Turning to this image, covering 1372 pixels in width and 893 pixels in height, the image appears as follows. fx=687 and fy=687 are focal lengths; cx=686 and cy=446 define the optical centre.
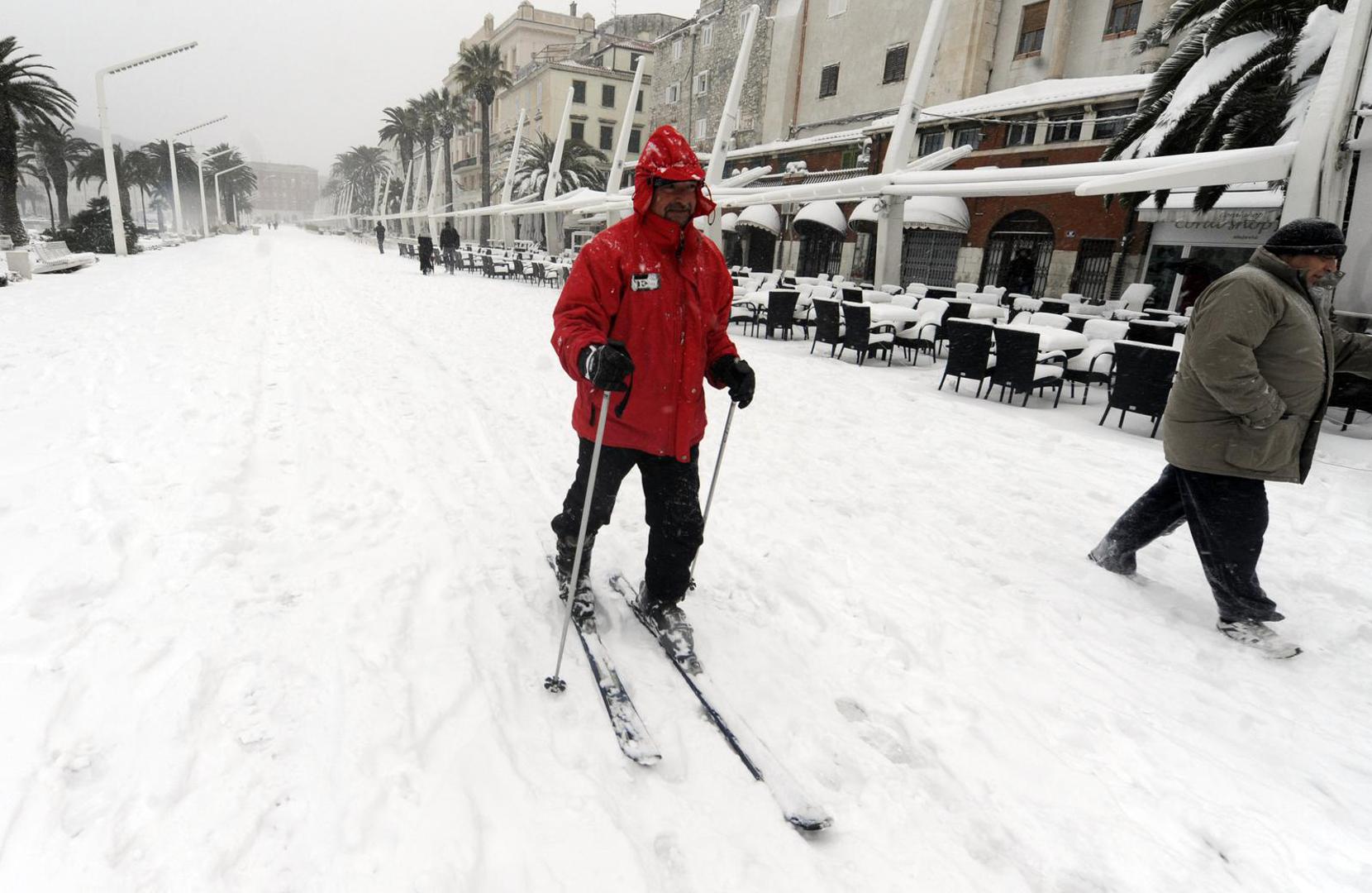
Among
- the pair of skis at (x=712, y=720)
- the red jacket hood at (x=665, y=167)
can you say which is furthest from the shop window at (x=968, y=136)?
the pair of skis at (x=712, y=720)

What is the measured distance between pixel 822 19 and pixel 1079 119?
1502 cm

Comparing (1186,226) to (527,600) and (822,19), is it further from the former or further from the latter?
(527,600)

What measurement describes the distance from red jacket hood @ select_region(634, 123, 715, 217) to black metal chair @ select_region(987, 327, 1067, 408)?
5906mm

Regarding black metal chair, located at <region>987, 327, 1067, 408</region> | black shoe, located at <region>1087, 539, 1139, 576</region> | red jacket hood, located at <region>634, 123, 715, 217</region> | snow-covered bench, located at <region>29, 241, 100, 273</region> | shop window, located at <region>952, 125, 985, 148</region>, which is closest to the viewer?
red jacket hood, located at <region>634, 123, 715, 217</region>

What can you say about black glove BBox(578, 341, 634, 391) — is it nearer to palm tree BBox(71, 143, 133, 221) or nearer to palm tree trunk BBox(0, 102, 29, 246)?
palm tree trunk BBox(0, 102, 29, 246)

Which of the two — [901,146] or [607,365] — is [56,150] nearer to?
[901,146]

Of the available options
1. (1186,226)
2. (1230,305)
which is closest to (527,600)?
(1230,305)

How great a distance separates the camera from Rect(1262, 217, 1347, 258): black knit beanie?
2.62m

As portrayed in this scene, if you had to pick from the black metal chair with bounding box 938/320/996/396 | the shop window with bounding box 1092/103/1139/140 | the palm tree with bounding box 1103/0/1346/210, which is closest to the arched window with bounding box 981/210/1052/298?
the shop window with bounding box 1092/103/1139/140

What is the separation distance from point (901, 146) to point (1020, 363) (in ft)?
30.8

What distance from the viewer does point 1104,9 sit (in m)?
21.0

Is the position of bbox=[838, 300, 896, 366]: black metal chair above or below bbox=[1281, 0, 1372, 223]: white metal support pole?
below

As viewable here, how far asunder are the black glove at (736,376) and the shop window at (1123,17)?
82.2ft

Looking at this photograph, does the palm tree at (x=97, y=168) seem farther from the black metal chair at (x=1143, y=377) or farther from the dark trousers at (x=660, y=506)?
the black metal chair at (x=1143, y=377)
